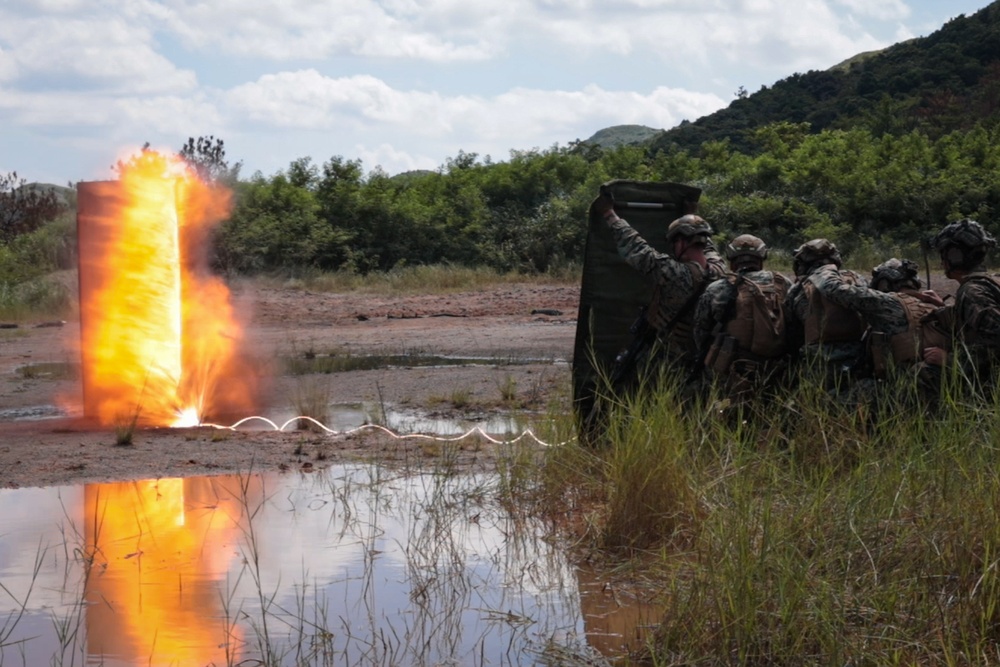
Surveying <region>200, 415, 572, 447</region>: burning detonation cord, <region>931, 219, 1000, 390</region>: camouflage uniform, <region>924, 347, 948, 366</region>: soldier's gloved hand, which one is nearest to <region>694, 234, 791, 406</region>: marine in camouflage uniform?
<region>924, 347, 948, 366</region>: soldier's gloved hand

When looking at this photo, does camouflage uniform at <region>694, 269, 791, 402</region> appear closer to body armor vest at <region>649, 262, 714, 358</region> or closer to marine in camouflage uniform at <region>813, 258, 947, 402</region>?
body armor vest at <region>649, 262, 714, 358</region>

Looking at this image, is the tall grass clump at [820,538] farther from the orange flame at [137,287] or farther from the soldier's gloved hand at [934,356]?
the orange flame at [137,287]

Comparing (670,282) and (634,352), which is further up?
(670,282)

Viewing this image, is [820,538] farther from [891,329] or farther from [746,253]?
[746,253]

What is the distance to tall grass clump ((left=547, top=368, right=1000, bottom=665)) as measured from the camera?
170 inches

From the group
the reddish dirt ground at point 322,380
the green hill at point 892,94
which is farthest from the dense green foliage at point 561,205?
the green hill at point 892,94

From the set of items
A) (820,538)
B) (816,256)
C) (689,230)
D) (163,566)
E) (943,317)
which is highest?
(689,230)

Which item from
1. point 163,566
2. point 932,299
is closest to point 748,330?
point 932,299

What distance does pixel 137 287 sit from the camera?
10367mm

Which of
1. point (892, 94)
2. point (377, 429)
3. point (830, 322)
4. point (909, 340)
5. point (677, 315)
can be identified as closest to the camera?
point (909, 340)

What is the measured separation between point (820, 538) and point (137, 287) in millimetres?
6836

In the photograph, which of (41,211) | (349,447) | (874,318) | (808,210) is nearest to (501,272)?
(808,210)

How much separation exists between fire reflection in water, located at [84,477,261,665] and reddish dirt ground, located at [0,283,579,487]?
587mm

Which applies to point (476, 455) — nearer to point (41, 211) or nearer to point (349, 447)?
point (349, 447)
